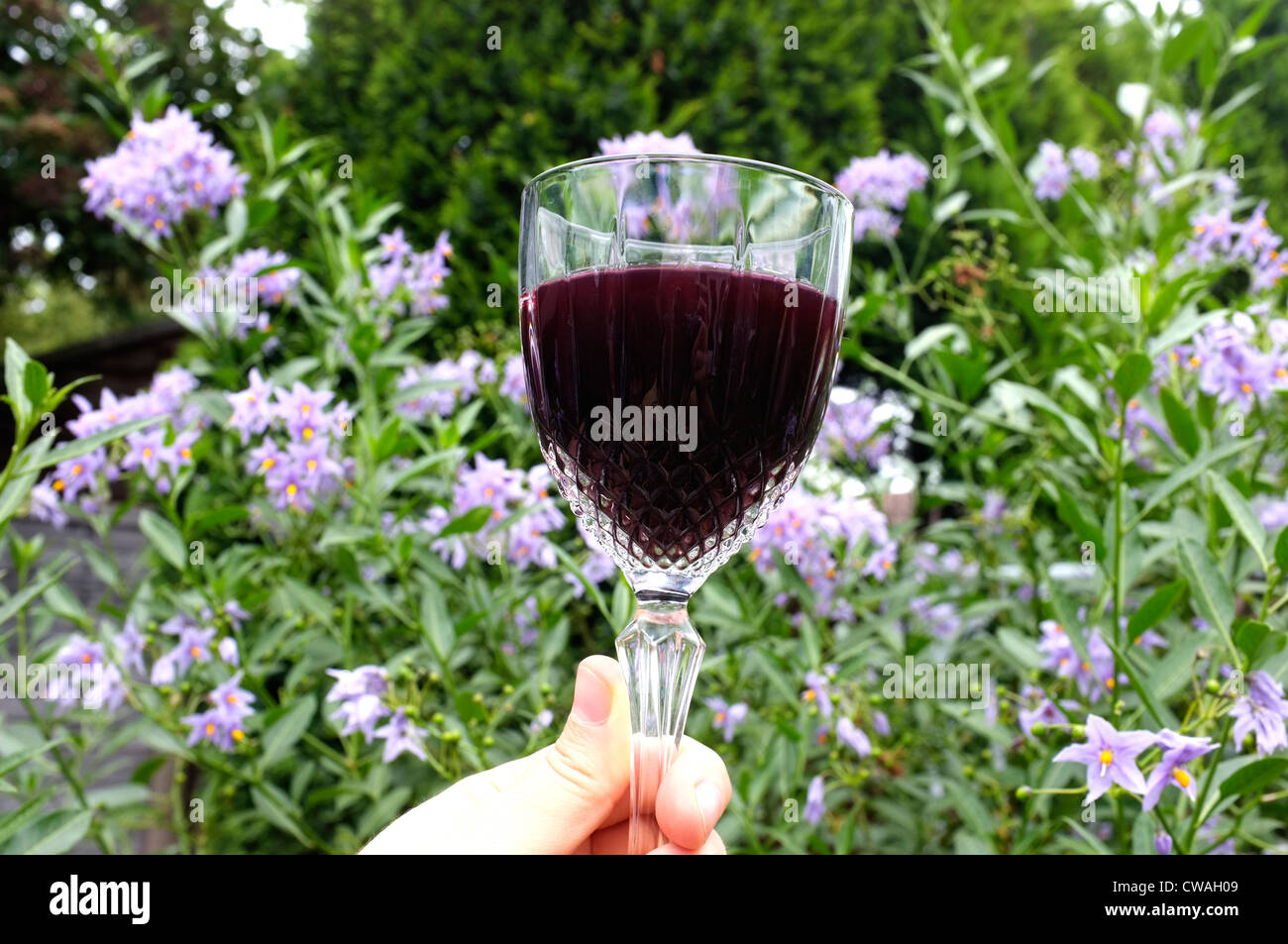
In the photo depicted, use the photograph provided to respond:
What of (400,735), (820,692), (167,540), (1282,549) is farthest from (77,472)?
(1282,549)

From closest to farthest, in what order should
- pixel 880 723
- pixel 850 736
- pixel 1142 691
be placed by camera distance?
pixel 1142 691 → pixel 850 736 → pixel 880 723

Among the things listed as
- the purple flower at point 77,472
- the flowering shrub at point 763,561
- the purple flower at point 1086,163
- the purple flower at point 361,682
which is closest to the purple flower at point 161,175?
the flowering shrub at point 763,561

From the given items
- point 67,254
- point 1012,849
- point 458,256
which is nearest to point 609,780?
point 1012,849

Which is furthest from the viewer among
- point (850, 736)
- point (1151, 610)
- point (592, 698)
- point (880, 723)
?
point (880, 723)

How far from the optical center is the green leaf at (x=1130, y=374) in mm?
1401

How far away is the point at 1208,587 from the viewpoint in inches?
51.3

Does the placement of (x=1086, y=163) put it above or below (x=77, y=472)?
above

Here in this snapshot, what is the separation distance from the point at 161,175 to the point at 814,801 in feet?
6.98

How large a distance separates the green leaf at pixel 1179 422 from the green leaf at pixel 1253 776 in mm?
558

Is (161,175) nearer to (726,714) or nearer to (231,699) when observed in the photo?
(231,699)

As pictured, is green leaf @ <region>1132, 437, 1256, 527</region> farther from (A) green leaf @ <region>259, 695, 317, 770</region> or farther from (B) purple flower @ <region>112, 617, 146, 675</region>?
(B) purple flower @ <region>112, 617, 146, 675</region>

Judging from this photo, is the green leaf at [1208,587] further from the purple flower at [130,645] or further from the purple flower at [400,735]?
the purple flower at [130,645]

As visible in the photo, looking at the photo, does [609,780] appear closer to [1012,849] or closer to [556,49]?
[1012,849]

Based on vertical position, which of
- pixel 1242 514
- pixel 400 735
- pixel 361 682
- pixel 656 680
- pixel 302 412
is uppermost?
pixel 302 412
